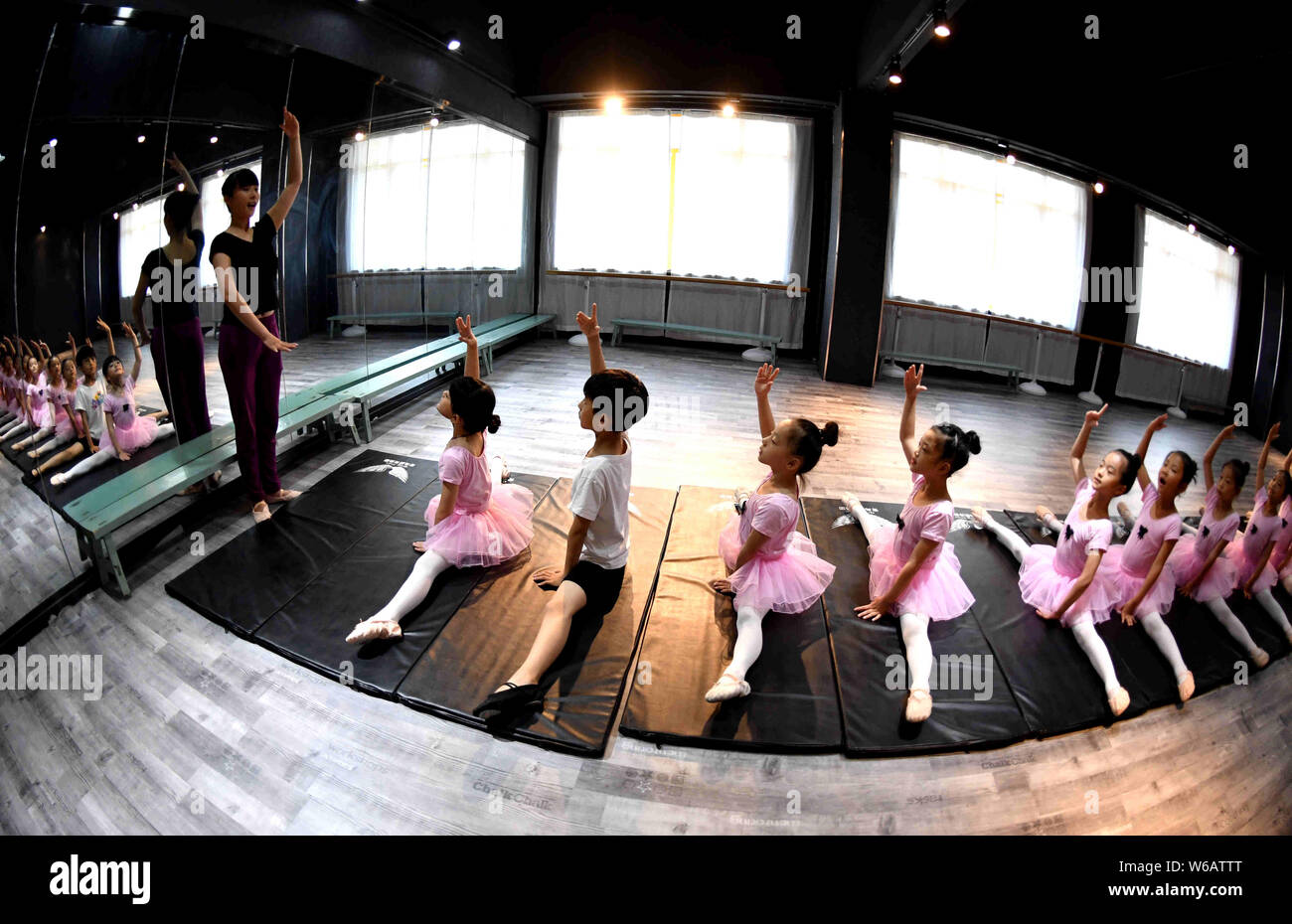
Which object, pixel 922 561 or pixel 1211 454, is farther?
pixel 1211 454

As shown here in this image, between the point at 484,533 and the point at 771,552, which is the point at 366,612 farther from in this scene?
the point at 771,552

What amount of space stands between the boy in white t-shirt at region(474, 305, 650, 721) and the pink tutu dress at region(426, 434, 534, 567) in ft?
1.90

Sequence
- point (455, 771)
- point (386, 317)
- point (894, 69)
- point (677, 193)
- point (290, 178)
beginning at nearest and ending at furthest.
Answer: point (455, 771)
point (290, 178)
point (894, 69)
point (386, 317)
point (677, 193)

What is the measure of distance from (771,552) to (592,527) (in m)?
0.76

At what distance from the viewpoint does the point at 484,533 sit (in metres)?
2.63

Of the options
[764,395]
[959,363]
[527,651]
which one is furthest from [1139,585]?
[959,363]

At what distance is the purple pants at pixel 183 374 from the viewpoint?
2951 mm

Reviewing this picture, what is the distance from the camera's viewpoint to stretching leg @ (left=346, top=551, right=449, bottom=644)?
2125 mm

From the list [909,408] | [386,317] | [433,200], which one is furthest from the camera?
[433,200]

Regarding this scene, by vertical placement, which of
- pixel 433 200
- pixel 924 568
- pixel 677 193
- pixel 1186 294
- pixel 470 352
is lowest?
pixel 924 568

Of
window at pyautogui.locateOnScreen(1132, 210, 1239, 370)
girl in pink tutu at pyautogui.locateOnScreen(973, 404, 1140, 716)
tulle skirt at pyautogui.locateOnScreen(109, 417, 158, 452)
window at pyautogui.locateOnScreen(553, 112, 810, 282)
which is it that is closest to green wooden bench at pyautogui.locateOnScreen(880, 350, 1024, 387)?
window at pyautogui.locateOnScreen(553, 112, 810, 282)

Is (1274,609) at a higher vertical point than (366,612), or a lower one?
higher

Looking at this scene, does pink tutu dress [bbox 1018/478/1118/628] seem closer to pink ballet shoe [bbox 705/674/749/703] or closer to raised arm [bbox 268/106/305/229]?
pink ballet shoe [bbox 705/674/749/703]
